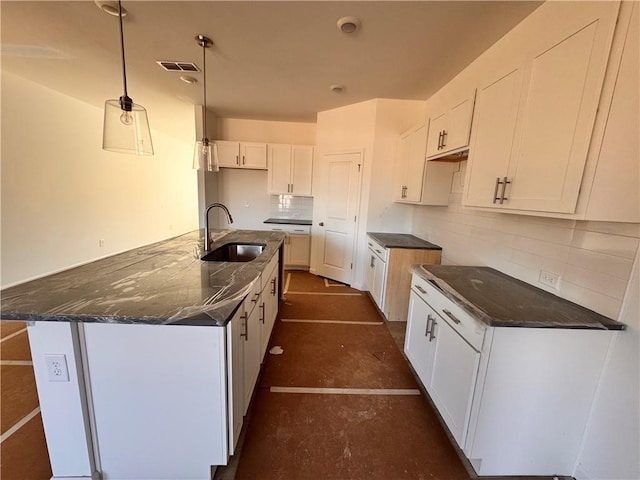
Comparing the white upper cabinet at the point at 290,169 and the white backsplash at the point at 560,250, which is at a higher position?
the white upper cabinet at the point at 290,169

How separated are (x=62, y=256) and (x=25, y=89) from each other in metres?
2.32

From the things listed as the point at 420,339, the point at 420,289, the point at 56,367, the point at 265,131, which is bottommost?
the point at 420,339

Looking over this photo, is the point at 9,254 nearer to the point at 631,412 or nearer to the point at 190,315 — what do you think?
the point at 190,315

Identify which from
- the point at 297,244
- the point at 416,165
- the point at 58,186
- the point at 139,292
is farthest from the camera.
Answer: the point at 297,244

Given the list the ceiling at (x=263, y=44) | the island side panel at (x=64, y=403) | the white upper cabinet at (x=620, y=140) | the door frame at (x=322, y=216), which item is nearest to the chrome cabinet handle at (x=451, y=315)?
the white upper cabinet at (x=620, y=140)

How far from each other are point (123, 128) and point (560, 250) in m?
2.78

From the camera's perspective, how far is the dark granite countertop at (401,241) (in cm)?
285

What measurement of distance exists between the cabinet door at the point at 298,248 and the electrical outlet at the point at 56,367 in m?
3.54

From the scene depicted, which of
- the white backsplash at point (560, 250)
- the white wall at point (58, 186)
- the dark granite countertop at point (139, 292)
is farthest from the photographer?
the white wall at point (58, 186)

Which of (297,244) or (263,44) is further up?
(263,44)

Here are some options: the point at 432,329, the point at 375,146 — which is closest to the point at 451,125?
the point at 375,146

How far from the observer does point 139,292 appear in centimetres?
120

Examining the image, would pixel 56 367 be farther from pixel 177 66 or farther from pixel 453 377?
pixel 177 66

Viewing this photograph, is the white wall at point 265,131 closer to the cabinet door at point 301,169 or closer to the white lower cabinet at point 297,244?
the cabinet door at point 301,169
